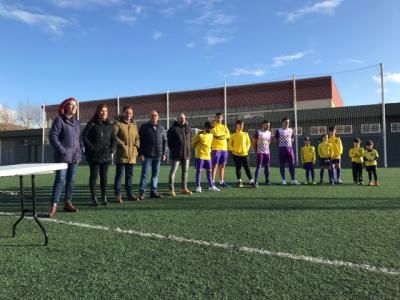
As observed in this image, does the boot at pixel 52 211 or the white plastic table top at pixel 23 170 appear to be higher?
the white plastic table top at pixel 23 170

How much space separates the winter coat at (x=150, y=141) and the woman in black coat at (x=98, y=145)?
0.95 metres

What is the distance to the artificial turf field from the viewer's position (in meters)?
2.54

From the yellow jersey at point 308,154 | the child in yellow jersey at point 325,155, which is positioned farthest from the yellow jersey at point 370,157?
the yellow jersey at point 308,154

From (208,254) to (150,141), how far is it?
4.16 m

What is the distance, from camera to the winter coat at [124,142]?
6.72 metres

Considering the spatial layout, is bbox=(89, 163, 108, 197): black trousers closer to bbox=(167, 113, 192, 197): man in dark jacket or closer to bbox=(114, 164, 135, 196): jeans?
bbox=(114, 164, 135, 196): jeans

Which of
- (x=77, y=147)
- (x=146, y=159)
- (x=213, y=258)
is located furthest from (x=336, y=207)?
(x=77, y=147)

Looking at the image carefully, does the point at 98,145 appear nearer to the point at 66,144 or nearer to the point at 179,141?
the point at 66,144

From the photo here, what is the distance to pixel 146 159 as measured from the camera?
714 centimetres

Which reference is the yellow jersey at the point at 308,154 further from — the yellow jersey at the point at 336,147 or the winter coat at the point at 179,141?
the winter coat at the point at 179,141

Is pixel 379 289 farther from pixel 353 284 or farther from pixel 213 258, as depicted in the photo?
pixel 213 258

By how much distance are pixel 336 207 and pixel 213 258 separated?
129 inches

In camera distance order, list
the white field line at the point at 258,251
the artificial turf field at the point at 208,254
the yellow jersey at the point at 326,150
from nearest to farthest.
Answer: the artificial turf field at the point at 208,254 → the white field line at the point at 258,251 → the yellow jersey at the point at 326,150

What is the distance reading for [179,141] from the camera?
301 inches
